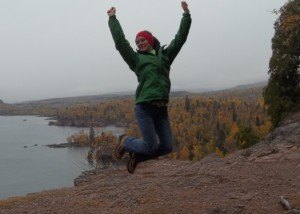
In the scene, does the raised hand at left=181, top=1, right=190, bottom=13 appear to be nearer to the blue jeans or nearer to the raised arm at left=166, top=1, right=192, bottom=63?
the raised arm at left=166, top=1, right=192, bottom=63

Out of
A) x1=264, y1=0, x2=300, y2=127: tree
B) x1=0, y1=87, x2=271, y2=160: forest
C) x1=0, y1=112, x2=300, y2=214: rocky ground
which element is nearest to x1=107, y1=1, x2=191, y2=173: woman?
x1=0, y1=112, x2=300, y2=214: rocky ground

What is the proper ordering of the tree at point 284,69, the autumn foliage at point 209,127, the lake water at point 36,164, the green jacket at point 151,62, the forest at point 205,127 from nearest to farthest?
the green jacket at point 151,62
the tree at point 284,69
the autumn foliage at point 209,127
the forest at point 205,127
the lake water at point 36,164

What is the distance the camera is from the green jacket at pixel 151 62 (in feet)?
21.2

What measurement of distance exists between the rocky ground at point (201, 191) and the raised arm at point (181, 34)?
624cm

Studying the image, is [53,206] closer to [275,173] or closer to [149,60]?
[275,173]

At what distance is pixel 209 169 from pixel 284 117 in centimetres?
1274

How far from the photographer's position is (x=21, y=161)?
105750 millimetres

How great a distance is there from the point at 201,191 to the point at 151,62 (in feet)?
30.0

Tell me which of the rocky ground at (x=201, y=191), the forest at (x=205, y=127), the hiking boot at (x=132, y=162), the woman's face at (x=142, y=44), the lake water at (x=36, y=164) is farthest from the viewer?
the lake water at (x=36, y=164)

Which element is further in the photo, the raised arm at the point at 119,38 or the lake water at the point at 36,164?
the lake water at the point at 36,164

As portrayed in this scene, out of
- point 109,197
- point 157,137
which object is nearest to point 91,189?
point 109,197

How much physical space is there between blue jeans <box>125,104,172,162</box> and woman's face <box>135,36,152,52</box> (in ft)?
2.89

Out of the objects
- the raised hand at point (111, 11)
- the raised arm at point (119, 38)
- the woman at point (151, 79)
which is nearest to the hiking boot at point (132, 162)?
the woman at point (151, 79)

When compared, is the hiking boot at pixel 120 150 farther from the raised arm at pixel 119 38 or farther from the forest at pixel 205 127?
the forest at pixel 205 127
